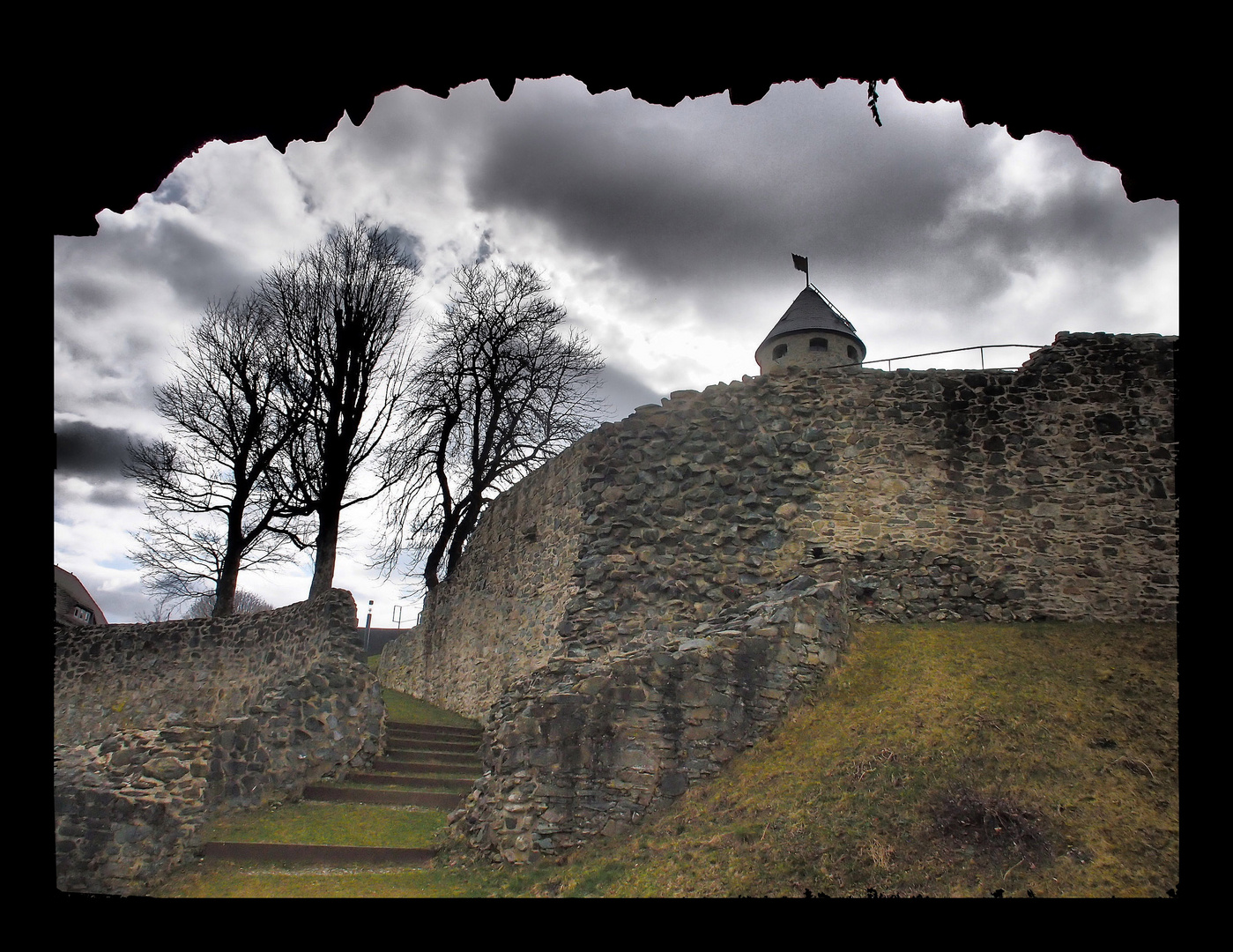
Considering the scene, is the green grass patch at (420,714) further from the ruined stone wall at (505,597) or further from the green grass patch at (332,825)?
the green grass patch at (332,825)

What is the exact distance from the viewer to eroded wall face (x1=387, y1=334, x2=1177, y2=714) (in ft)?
41.8

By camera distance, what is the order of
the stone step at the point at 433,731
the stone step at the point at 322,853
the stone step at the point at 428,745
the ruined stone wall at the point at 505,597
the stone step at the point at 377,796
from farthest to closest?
the ruined stone wall at the point at 505,597
the stone step at the point at 433,731
the stone step at the point at 428,745
the stone step at the point at 377,796
the stone step at the point at 322,853

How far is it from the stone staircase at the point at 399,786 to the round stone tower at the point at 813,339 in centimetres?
1810

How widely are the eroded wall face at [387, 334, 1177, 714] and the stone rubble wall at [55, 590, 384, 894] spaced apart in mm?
3700

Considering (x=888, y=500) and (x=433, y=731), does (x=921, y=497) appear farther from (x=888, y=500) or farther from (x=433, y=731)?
(x=433, y=731)

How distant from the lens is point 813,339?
1118 inches

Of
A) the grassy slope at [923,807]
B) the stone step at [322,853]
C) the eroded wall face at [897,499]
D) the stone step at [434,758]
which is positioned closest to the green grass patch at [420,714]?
the stone step at [434,758]

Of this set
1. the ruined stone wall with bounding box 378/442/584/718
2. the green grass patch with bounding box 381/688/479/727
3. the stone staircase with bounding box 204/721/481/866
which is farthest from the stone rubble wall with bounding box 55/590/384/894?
the ruined stone wall with bounding box 378/442/584/718

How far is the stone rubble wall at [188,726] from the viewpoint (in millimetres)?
8188

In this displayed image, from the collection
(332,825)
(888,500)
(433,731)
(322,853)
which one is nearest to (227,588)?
(433,731)

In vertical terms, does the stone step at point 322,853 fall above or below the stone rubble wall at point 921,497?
below

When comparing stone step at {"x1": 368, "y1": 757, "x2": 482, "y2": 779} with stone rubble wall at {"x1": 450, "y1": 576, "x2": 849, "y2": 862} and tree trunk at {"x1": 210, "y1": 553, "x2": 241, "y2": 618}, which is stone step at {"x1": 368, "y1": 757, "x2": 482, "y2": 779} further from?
tree trunk at {"x1": 210, "y1": 553, "x2": 241, "y2": 618}

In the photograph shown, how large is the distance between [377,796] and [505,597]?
616 cm
